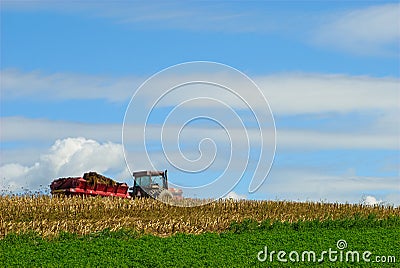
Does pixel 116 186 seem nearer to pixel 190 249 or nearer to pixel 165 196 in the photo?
pixel 165 196

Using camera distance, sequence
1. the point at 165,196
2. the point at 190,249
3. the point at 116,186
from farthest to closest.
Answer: the point at 116,186 < the point at 165,196 < the point at 190,249

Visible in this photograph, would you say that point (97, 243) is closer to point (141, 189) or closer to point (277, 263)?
point (277, 263)

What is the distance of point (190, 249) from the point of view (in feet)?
53.5

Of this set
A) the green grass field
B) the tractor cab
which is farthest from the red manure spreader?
the green grass field

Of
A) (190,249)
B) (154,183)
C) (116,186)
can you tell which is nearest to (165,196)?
(154,183)


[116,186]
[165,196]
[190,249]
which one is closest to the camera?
[190,249]

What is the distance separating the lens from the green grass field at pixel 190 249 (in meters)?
14.7

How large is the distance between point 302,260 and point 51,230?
349 inches

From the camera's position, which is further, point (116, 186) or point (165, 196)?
point (116, 186)

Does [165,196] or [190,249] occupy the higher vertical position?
[165,196]

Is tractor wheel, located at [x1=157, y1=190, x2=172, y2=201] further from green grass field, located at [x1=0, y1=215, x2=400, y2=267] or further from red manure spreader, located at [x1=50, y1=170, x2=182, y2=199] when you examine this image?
green grass field, located at [x1=0, y1=215, x2=400, y2=267]

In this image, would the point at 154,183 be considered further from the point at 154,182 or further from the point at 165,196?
the point at 165,196

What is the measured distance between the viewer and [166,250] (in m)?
16.1

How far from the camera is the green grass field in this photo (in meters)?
14.7
